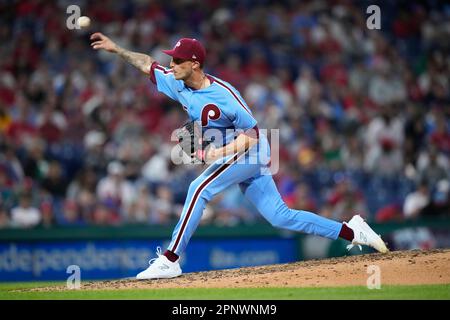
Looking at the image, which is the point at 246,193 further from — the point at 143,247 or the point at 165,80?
the point at 143,247

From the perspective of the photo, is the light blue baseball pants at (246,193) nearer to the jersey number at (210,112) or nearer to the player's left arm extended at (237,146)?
the player's left arm extended at (237,146)

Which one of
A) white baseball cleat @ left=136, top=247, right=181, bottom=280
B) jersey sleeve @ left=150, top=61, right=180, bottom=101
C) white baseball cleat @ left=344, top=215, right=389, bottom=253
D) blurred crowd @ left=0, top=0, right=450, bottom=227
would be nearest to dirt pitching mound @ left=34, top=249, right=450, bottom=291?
white baseball cleat @ left=136, top=247, right=181, bottom=280

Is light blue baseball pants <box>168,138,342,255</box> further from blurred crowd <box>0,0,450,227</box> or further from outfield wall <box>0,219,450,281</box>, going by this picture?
blurred crowd <box>0,0,450,227</box>

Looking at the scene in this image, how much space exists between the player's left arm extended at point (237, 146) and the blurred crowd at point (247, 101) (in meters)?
5.15

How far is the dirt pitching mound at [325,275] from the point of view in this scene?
27.1 ft

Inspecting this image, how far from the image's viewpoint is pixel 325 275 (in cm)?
850

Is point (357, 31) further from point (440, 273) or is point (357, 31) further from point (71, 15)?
point (440, 273)

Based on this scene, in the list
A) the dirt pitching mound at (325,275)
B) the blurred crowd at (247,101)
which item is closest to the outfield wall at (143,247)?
the blurred crowd at (247,101)

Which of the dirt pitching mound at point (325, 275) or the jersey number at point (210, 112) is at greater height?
the jersey number at point (210, 112)

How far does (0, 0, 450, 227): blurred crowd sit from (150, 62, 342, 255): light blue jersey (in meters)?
4.88

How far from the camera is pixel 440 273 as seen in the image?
8.45 m

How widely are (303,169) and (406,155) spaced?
194cm
